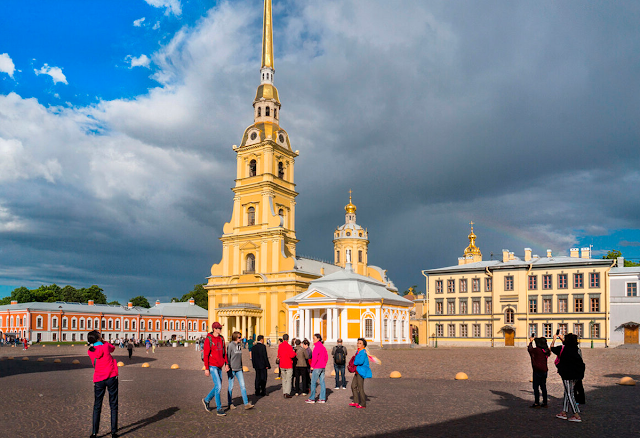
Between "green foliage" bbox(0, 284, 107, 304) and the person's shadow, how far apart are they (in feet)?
362

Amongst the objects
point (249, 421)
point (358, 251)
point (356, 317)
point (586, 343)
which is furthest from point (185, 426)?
point (358, 251)

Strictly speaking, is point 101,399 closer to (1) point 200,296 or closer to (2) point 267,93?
(2) point 267,93

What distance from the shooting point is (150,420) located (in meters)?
12.2

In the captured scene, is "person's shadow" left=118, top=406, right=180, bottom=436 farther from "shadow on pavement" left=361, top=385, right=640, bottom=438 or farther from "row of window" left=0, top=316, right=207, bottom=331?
"row of window" left=0, top=316, right=207, bottom=331

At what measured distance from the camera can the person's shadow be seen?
441 inches

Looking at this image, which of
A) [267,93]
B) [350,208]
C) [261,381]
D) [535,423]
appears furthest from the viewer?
[350,208]

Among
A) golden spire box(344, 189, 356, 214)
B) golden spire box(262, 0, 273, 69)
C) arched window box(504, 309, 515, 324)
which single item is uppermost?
golden spire box(262, 0, 273, 69)

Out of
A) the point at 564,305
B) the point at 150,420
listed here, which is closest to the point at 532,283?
the point at 564,305

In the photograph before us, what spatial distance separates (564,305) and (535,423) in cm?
5208

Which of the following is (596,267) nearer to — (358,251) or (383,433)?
(358,251)

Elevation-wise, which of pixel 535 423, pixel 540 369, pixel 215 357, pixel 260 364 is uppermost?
pixel 215 357

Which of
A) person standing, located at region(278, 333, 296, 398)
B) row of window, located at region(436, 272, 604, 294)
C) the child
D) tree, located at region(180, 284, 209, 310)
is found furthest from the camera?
tree, located at region(180, 284, 209, 310)

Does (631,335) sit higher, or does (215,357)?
(215,357)

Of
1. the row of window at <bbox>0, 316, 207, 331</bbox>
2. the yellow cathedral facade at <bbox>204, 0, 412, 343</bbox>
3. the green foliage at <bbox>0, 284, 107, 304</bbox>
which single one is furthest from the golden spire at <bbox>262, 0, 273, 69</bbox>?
the green foliage at <bbox>0, 284, 107, 304</bbox>
